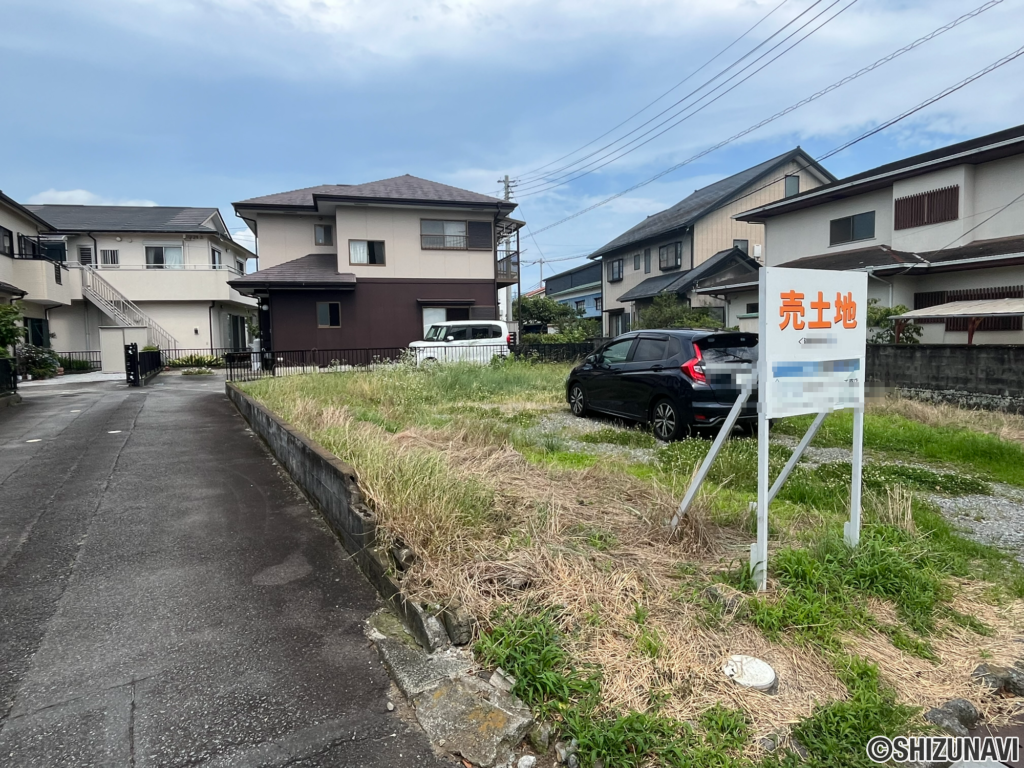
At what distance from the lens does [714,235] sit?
1025 inches

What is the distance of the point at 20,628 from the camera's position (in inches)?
125

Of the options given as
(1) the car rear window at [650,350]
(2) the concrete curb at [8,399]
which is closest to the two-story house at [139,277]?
(2) the concrete curb at [8,399]

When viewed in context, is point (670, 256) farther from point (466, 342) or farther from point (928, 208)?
point (466, 342)

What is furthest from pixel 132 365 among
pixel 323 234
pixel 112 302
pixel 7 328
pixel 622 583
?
pixel 622 583

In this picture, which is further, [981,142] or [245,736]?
[981,142]

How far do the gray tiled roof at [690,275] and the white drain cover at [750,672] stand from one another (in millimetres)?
22762

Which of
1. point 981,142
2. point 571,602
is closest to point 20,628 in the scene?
point 571,602

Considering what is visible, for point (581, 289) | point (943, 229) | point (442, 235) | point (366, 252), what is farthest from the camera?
point (581, 289)

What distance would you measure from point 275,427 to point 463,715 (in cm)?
541

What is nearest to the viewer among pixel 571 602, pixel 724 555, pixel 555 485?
pixel 571 602

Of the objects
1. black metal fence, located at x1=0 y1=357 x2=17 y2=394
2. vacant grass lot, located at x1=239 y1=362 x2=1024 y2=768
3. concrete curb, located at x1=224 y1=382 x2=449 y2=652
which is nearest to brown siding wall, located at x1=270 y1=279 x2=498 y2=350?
black metal fence, located at x1=0 y1=357 x2=17 y2=394

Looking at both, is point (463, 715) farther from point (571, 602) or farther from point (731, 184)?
point (731, 184)

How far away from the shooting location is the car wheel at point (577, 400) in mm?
9727

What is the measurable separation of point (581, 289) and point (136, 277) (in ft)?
100
